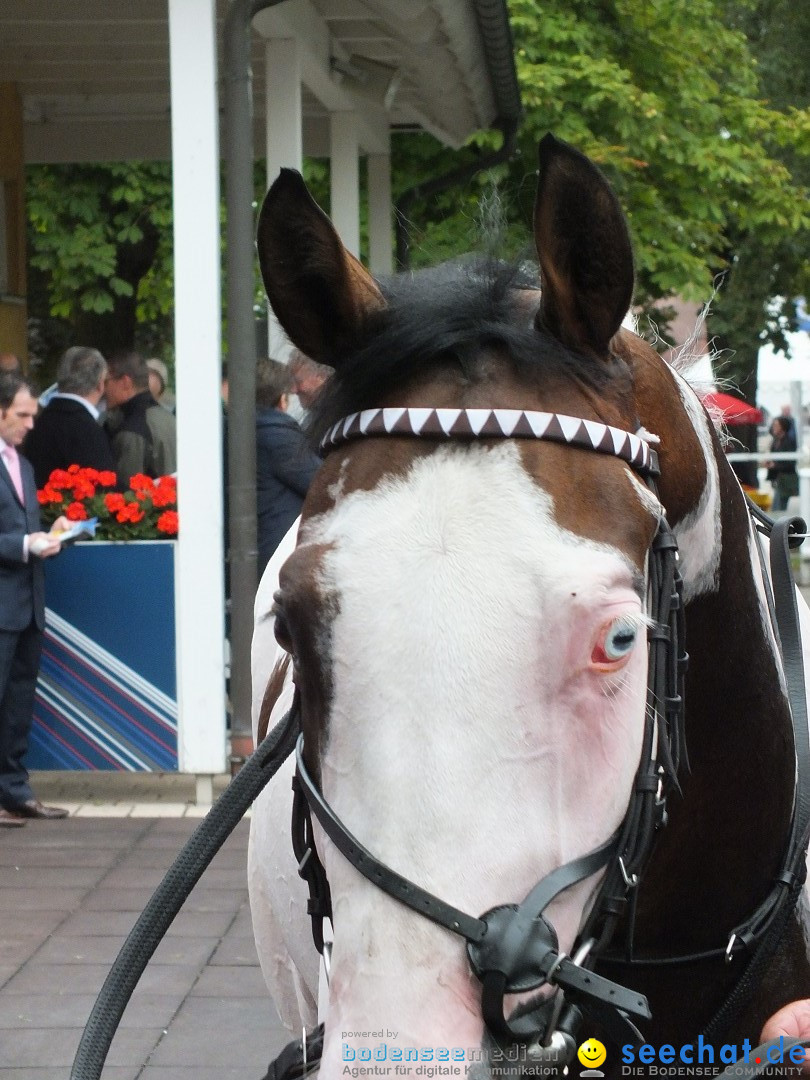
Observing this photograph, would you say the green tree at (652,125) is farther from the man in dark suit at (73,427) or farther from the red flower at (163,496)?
the red flower at (163,496)

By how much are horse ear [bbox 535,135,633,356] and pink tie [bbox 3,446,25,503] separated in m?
5.31

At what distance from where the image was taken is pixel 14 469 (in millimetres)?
6801

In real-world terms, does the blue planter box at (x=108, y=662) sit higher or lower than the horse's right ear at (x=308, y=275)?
lower

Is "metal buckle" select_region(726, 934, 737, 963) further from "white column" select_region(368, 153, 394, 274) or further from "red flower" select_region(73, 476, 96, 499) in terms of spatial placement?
"white column" select_region(368, 153, 394, 274)

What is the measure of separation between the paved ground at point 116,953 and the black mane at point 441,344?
2745 millimetres

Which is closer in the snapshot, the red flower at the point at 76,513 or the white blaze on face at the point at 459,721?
the white blaze on face at the point at 459,721

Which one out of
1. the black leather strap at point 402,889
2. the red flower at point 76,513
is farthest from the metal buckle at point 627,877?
the red flower at point 76,513

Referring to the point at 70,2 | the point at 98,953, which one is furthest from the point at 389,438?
the point at 70,2

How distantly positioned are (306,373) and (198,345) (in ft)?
11.3

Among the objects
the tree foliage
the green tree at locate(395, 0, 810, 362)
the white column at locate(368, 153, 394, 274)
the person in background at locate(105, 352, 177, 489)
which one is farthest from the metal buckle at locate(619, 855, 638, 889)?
the white column at locate(368, 153, 394, 274)

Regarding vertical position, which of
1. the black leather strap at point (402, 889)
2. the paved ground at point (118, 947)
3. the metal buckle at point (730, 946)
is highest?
the black leather strap at point (402, 889)

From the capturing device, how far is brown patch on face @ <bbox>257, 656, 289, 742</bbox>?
293 cm

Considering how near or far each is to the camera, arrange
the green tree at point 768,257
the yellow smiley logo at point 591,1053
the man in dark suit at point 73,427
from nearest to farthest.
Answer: the yellow smiley logo at point 591,1053 → the man in dark suit at point 73,427 → the green tree at point 768,257

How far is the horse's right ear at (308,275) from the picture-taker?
189 centimetres
